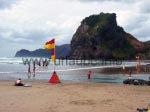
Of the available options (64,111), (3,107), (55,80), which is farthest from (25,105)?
(55,80)

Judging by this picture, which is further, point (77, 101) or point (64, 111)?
point (77, 101)

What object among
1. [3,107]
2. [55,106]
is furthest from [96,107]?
[3,107]

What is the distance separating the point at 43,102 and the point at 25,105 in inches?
49.4

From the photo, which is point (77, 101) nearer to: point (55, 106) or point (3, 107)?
point (55, 106)

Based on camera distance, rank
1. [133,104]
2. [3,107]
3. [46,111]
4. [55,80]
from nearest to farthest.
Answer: [46,111] < [3,107] < [133,104] < [55,80]

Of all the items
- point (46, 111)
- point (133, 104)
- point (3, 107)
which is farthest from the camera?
point (133, 104)

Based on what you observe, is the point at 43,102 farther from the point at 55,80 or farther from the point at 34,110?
the point at 55,80

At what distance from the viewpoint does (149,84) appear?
104 feet

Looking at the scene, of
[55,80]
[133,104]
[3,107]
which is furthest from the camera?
[55,80]

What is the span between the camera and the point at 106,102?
54.5 ft

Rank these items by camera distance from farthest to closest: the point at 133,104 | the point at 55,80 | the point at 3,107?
the point at 55,80, the point at 133,104, the point at 3,107

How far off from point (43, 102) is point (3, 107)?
7.71 feet

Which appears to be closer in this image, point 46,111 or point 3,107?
point 46,111

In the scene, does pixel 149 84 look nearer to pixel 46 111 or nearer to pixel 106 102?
pixel 106 102
